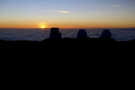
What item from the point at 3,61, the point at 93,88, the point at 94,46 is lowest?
the point at 93,88

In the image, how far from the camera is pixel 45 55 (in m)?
9.60

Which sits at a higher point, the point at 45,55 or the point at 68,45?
the point at 68,45

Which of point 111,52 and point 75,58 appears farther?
point 111,52

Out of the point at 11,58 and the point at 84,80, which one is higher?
the point at 11,58

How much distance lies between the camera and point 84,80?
6.38 metres

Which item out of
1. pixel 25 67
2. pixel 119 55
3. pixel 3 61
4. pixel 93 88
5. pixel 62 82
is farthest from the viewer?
pixel 119 55

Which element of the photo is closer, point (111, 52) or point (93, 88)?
point (93, 88)

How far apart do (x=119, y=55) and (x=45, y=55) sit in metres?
5.68

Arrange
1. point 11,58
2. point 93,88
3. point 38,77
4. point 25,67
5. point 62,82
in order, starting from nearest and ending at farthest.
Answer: point 93,88
point 62,82
point 38,77
point 25,67
point 11,58

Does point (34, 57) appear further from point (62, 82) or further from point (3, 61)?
point (62, 82)

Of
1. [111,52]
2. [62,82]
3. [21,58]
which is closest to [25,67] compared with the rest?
[21,58]

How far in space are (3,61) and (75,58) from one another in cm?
487

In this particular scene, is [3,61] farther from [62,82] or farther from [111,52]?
[111,52]

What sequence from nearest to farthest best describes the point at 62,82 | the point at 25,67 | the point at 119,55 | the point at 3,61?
1. the point at 62,82
2. the point at 25,67
3. the point at 3,61
4. the point at 119,55
